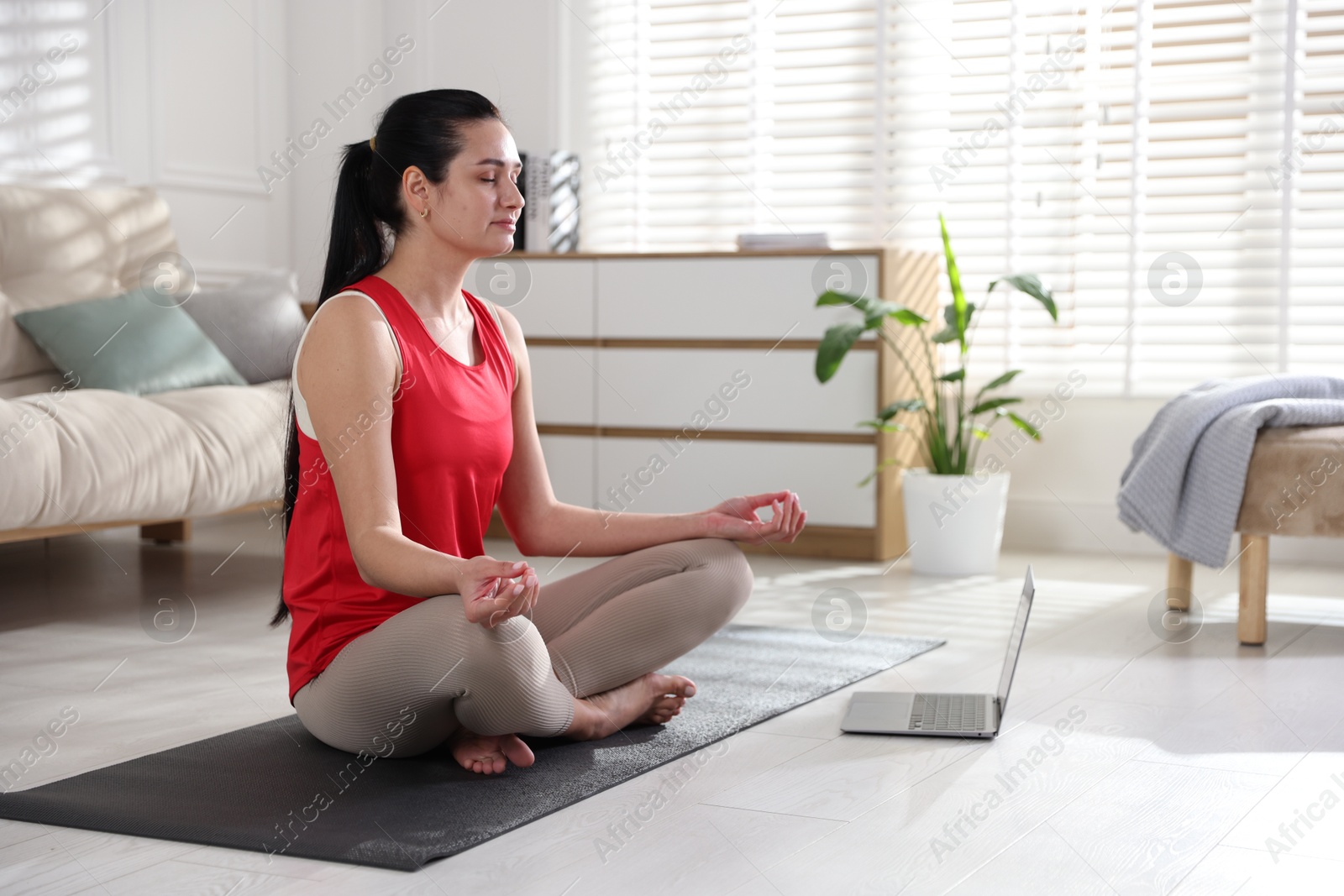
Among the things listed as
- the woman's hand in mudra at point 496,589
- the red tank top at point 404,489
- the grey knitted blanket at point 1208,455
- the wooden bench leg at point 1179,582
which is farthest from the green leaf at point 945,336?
the woman's hand in mudra at point 496,589

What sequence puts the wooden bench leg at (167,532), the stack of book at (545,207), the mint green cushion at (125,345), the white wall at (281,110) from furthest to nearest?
the stack of book at (545,207), the wooden bench leg at (167,532), the white wall at (281,110), the mint green cushion at (125,345)

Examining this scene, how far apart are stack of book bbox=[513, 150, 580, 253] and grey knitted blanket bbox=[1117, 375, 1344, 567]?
6.63 feet

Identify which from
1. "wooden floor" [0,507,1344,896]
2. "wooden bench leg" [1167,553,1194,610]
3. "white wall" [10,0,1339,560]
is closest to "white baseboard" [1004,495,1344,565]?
"white wall" [10,0,1339,560]

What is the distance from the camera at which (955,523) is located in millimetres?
3674

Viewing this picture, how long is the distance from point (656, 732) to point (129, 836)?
28.9 inches

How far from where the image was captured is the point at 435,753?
190 cm

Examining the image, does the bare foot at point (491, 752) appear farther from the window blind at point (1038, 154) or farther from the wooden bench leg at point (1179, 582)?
the window blind at point (1038, 154)

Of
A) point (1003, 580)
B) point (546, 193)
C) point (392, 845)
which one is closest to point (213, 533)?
point (546, 193)

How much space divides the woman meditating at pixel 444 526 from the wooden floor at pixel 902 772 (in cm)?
20

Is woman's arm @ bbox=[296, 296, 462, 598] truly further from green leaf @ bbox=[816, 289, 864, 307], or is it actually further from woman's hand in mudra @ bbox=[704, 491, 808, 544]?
green leaf @ bbox=[816, 289, 864, 307]

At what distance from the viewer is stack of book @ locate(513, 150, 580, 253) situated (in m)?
4.35

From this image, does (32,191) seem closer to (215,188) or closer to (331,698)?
(215,188)

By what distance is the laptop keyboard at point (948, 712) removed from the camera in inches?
80.3

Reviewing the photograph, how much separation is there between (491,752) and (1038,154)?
3.00 metres
